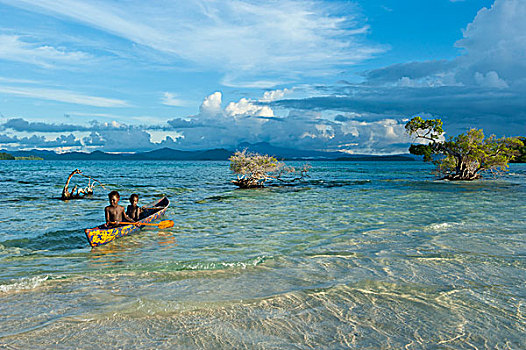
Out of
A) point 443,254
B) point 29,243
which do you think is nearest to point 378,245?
point 443,254

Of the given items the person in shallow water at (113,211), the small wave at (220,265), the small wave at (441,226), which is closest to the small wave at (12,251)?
the person in shallow water at (113,211)

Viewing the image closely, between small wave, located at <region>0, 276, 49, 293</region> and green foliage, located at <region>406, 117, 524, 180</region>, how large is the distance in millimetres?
48402

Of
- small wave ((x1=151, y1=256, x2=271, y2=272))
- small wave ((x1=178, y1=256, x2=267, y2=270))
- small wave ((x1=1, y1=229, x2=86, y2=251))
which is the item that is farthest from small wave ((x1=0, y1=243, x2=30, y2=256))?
small wave ((x1=178, y1=256, x2=267, y2=270))

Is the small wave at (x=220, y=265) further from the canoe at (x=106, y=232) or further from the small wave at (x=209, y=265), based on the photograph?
the canoe at (x=106, y=232)

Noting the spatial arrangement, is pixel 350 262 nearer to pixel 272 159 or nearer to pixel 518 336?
pixel 518 336

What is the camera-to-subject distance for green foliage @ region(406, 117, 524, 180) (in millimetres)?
46625

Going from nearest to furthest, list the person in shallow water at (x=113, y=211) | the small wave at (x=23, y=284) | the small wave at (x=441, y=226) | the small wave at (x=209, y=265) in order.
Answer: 1. the small wave at (x=23, y=284)
2. the small wave at (x=209, y=265)
3. the person in shallow water at (x=113, y=211)
4. the small wave at (x=441, y=226)

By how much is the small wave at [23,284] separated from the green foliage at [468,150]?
48.4 m

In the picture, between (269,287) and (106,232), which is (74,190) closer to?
(106,232)

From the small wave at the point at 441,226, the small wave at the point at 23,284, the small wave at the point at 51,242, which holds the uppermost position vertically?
the small wave at the point at 441,226

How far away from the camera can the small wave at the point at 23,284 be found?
9.27 metres

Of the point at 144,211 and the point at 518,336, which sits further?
the point at 144,211

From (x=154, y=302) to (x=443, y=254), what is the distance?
32.5 feet

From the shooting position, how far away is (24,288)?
9344 millimetres
